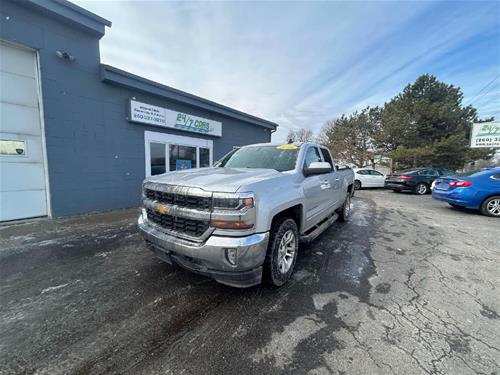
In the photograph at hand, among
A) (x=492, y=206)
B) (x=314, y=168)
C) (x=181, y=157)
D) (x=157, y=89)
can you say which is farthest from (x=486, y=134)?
(x=157, y=89)

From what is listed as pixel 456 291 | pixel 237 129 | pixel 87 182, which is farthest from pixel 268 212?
pixel 237 129

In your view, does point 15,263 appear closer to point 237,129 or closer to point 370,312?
point 370,312

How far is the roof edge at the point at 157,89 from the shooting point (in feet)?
21.8

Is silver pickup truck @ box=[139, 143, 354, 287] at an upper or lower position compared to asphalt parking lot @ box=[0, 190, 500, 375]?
upper

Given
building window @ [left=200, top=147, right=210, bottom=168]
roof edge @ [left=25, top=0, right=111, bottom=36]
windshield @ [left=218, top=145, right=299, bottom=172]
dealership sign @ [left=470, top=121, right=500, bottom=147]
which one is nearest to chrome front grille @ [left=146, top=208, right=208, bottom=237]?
windshield @ [left=218, top=145, right=299, bottom=172]

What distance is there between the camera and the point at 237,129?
12164mm

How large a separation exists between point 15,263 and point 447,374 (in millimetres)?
5370

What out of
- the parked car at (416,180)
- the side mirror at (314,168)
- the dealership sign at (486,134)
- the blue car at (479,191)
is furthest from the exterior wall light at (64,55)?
Answer: the dealership sign at (486,134)

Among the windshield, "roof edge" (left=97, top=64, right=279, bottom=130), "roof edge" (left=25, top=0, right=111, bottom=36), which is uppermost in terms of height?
"roof edge" (left=25, top=0, right=111, bottom=36)

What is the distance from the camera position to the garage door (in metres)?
5.30

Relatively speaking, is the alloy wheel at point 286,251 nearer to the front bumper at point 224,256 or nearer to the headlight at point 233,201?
the front bumper at point 224,256

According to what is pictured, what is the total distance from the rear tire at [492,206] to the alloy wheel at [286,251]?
7912 mm

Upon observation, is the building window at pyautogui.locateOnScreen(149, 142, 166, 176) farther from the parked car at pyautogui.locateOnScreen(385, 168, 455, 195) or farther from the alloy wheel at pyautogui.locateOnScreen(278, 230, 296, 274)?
the parked car at pyautogui.locateOnScreen(385, 168, 455, 195)

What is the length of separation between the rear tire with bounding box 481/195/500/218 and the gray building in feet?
35.4
